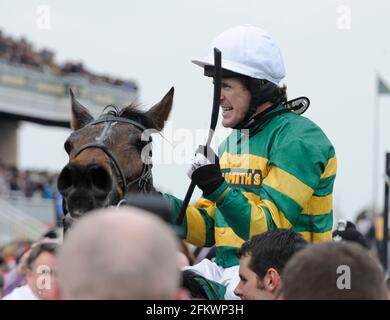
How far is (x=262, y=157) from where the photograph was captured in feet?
14.4

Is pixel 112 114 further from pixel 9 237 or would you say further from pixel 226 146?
pixel 9 237

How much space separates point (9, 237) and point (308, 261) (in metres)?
21.9

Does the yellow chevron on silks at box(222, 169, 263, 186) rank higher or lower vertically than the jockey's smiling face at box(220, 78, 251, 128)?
lower

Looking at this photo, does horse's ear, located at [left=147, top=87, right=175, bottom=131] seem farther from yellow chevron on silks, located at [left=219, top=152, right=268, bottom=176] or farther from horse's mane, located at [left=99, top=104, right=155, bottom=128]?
yellow chevron on silks, located at [left=219, top=152, right=268, bottom=176]

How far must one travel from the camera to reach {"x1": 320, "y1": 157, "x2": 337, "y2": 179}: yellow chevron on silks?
14.4ft

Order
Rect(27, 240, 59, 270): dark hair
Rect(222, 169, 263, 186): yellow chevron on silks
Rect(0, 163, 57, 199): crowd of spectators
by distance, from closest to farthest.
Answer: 1. Rect(222, 169, 263, 186): yellow chevron on silks
2. Rect(27, 240, 59, 270): dark hair
3. Rect(0, 163, 57, 199): crowd of spectators

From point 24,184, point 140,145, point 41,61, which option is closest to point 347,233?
point 140,145

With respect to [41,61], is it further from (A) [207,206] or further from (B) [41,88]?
(A) [207,206]

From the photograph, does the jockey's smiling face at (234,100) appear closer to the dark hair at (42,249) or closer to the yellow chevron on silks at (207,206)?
the yellow chevron on silks at (207,206)

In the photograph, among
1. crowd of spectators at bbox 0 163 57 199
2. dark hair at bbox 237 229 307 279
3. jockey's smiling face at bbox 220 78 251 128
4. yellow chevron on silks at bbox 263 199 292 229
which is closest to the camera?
dark hair at bbox 237 229 307 279

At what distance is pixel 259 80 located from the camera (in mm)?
4484

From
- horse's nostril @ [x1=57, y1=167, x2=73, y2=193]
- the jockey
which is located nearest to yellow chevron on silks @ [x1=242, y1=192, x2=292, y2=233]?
the jockey

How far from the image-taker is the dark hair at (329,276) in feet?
8.79
